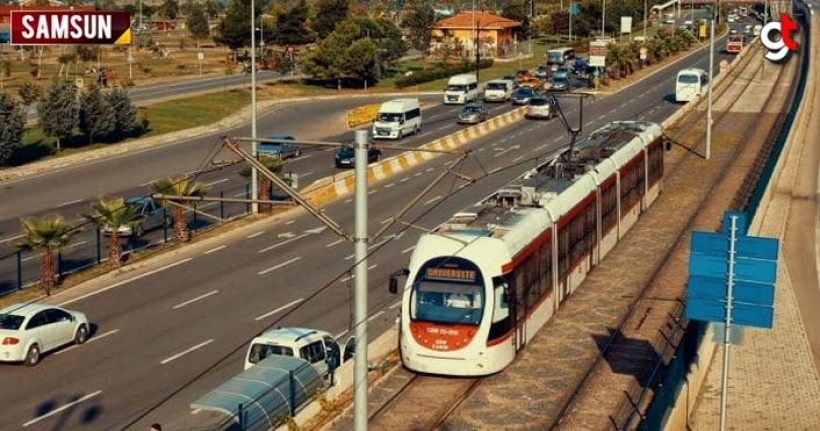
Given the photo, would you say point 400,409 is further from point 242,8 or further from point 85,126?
point 242,8

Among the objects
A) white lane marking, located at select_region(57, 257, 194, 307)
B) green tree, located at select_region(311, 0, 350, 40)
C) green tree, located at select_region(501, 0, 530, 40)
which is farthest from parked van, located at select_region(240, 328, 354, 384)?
green tree, located at select_region(501, 0, 530, 40)

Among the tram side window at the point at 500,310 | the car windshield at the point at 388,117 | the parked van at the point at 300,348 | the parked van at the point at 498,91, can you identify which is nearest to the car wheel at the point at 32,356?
the parked van at the point at 300,348

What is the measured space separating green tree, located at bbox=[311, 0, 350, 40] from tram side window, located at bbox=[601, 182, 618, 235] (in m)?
90.7

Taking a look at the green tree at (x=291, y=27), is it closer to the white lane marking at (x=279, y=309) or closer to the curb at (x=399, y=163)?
the curb at (x=399, y=163)

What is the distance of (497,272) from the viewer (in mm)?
23469

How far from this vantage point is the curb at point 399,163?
49.8 metres

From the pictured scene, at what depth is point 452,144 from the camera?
65.4 metres

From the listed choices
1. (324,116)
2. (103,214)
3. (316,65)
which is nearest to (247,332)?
(103,214)

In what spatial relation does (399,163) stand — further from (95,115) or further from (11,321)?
(11,321)

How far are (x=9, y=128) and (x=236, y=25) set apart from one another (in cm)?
5407

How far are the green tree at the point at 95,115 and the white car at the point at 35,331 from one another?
35.4m

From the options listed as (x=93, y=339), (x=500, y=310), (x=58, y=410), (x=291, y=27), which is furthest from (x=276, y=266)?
(x=291, y=27)

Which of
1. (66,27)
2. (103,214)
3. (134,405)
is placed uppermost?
(66,27)

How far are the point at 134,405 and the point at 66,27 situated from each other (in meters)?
61.4
